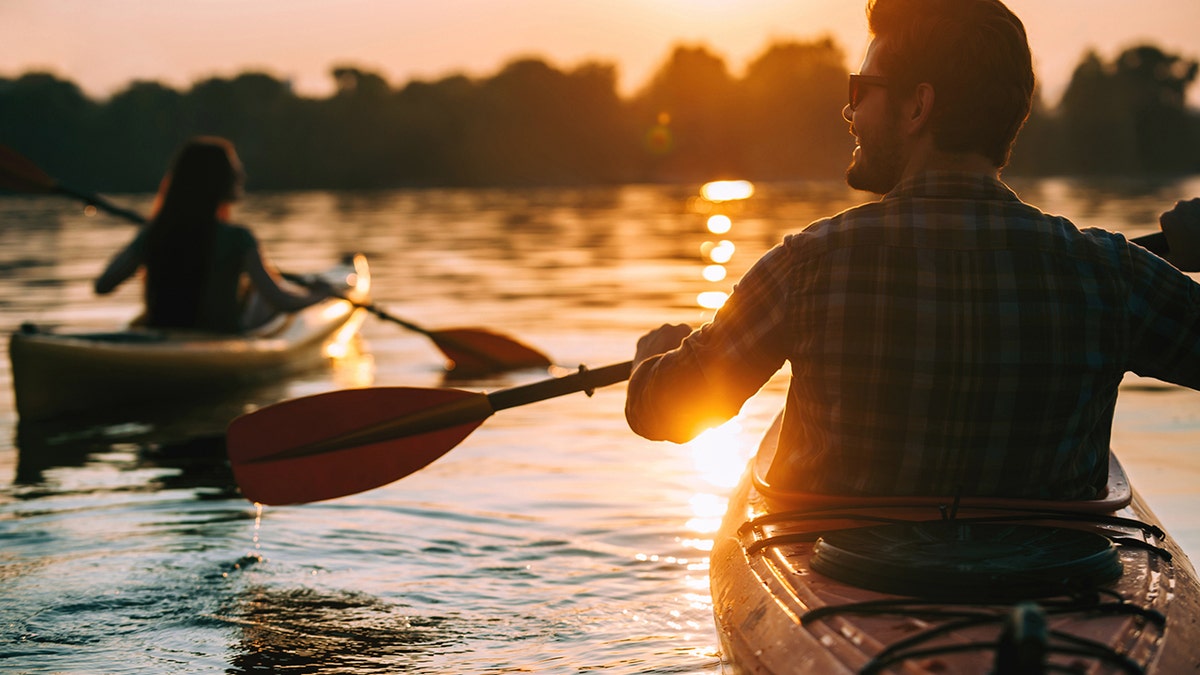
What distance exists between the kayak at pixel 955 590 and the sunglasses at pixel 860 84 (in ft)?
2.65

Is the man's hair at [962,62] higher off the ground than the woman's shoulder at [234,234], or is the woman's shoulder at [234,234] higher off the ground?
the man's hair at [962,62]

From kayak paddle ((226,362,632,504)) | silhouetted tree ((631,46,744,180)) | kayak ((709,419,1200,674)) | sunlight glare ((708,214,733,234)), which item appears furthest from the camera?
silhouetted tree ((631,46,744,180))

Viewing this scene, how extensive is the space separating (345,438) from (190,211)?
12.9 ft

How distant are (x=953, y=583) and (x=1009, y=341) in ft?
1.49

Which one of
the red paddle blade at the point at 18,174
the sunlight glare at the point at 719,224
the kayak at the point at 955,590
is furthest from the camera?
the sunlight glare at the point at 719,224

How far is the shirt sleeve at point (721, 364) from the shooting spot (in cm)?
255

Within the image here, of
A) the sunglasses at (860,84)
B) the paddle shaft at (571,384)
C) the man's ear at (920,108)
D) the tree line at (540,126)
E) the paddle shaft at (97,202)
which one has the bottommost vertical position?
the paddle shaft at (571,384)

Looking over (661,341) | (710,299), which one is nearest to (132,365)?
(661,341)

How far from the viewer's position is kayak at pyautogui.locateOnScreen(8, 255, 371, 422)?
732cm

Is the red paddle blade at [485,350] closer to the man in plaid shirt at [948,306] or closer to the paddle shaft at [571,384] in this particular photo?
the paddle shaft at [571,384]

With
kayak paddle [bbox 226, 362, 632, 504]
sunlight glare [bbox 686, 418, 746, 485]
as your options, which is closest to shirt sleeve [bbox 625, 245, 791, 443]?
Answer: kayak paddle [bbox 226, 362, 632, 504]

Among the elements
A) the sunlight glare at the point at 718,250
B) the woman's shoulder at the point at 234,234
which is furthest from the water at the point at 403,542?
the sunlight glare at the point at 718,250

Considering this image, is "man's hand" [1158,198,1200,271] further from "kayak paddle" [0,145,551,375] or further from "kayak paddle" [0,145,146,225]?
"kayak paddle" [0,145,146,225]

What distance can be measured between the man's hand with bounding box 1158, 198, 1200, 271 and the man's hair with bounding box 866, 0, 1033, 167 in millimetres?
867
